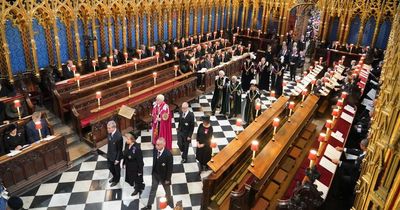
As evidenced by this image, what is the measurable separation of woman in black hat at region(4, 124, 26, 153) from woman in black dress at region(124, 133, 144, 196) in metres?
2.93

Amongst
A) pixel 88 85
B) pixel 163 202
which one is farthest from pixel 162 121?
pixel 88 85

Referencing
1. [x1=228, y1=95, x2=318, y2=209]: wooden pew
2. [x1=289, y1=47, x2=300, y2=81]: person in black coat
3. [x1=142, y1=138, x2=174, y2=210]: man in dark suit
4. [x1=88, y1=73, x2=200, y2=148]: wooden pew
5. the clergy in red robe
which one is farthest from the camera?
[x1=289, y1=47, x2=300, y2=81]: person in black coat

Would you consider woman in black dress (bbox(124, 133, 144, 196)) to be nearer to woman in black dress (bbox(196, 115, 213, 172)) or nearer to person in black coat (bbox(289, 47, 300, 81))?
woman in black dress (bbox(196, 115, 213, 172))

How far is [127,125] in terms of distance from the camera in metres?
10.3

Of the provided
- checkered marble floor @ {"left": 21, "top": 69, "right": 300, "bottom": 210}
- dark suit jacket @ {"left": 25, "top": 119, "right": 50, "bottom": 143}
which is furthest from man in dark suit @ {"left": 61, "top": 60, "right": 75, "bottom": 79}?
dark suit jacket @ {"left": 25, "top": 119, "right": 50, "bottom": 143}

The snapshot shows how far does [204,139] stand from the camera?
8.00 m

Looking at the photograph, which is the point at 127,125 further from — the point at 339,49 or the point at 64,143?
the point at 339,49

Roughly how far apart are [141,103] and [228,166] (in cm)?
506

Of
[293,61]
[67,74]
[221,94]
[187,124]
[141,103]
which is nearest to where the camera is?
[187,124]

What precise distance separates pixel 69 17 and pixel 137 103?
513 centimetres

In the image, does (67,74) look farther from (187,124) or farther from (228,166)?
(228,166)

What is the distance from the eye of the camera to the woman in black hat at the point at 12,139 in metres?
7.60

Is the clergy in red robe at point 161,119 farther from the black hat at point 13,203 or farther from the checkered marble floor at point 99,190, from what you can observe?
the black hat at point 13,203

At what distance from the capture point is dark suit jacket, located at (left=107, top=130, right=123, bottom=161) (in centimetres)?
718
